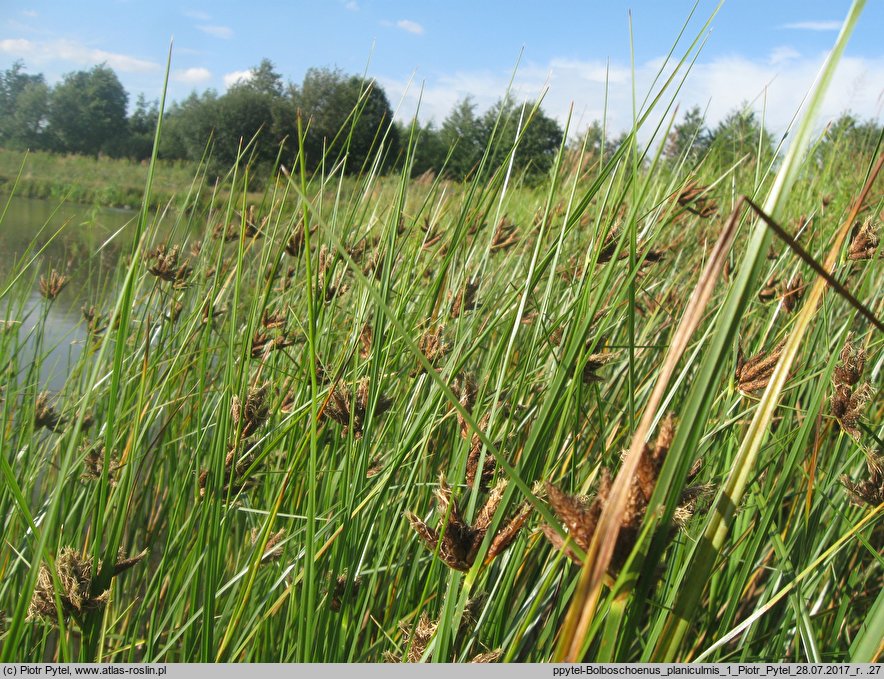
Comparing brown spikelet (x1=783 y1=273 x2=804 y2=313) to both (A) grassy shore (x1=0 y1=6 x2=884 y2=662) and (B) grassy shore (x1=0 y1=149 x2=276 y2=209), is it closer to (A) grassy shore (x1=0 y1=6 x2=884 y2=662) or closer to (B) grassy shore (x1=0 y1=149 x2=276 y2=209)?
(A) grassy shore (x1=0 y1=6 x2=884 y2=662)

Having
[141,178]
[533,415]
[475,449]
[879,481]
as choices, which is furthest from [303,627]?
[141,178]

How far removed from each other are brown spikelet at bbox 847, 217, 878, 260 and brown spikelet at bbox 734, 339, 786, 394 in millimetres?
409

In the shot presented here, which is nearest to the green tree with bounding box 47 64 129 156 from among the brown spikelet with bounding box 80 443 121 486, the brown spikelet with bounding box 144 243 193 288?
the brown spikelet with bounding box 144 243 193 288

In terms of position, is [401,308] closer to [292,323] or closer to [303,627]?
[303,627]

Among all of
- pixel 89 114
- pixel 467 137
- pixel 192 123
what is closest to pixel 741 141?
pixel 467 137

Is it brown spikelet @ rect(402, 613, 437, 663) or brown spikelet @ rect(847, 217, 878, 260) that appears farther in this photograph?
brown spikelet @ rect(847, 217, 878, 260)

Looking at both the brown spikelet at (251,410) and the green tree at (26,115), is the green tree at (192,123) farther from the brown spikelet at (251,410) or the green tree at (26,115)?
the brown spikelet at (251,410)

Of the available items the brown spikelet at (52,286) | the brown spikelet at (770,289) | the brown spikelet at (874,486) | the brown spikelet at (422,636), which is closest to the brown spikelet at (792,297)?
the brown spikelet at (770,289)

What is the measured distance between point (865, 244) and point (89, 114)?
794 inches

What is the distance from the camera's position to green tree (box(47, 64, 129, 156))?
16.5 meters

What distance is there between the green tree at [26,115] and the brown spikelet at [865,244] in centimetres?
1741

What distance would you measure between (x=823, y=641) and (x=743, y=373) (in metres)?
0.73

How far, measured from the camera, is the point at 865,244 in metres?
1.26

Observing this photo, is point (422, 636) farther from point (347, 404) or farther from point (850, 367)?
point (850, 367)
